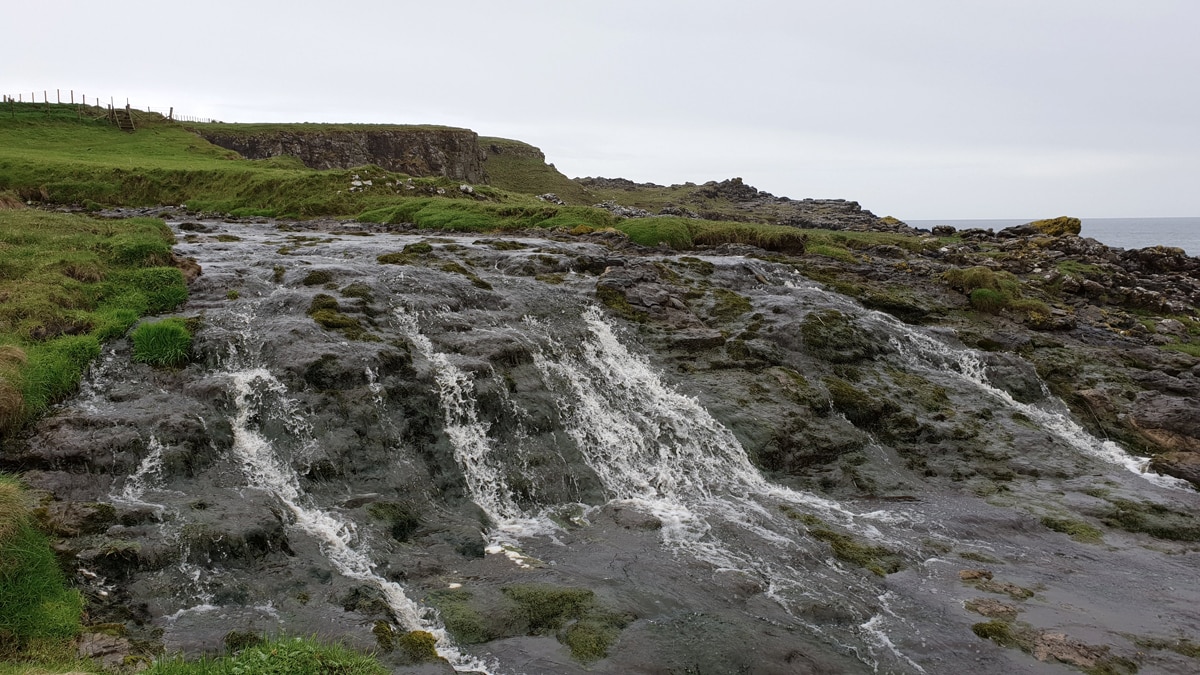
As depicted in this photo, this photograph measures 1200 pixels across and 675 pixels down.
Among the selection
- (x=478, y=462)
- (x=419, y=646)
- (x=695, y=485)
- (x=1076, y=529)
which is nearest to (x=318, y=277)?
(x=478, y=462)

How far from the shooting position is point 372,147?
95.3m

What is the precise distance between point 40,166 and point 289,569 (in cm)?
5659

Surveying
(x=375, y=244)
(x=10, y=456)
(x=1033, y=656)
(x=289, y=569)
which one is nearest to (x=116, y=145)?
(x=375, y=244)

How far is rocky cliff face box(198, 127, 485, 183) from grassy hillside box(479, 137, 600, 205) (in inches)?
493

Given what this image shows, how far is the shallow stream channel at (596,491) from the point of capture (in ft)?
37.1

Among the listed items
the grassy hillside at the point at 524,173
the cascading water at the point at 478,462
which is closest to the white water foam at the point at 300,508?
the cascading water at the point at 478,462

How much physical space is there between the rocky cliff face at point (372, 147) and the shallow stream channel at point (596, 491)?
69.3m

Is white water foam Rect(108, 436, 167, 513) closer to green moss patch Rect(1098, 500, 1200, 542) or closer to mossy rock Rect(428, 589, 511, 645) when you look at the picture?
mossy rock Rect(428, 589, 511, 645)

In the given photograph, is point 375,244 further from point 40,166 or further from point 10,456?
point 40,166

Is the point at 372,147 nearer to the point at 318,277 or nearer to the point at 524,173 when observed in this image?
the point at 524,173

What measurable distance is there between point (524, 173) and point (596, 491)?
11621 cm

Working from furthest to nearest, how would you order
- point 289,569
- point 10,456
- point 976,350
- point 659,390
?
1. point 976,350
2. point 659,390
3. point 10,456
4. point 289,569

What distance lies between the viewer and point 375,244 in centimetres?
3381

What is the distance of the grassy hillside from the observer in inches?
4626
